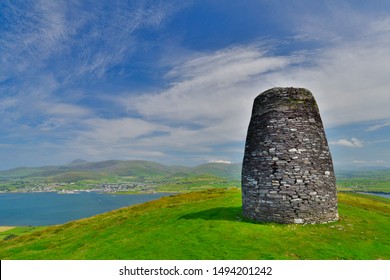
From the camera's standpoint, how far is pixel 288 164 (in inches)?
688

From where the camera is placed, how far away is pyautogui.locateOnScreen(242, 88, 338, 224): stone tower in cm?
1719

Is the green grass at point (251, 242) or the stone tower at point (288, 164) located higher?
the stone tower at point (288, 164)

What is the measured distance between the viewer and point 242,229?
54.1ft

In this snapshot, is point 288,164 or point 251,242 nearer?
point 251,242

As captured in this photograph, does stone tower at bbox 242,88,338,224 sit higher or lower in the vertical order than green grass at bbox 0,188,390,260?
higher

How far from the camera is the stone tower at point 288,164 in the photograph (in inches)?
677

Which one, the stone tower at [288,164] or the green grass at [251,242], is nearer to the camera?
the green grass at [251,242]

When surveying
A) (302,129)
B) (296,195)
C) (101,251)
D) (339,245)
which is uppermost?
(302,129)

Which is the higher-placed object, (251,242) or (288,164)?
(288,164)

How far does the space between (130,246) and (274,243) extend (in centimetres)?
862
